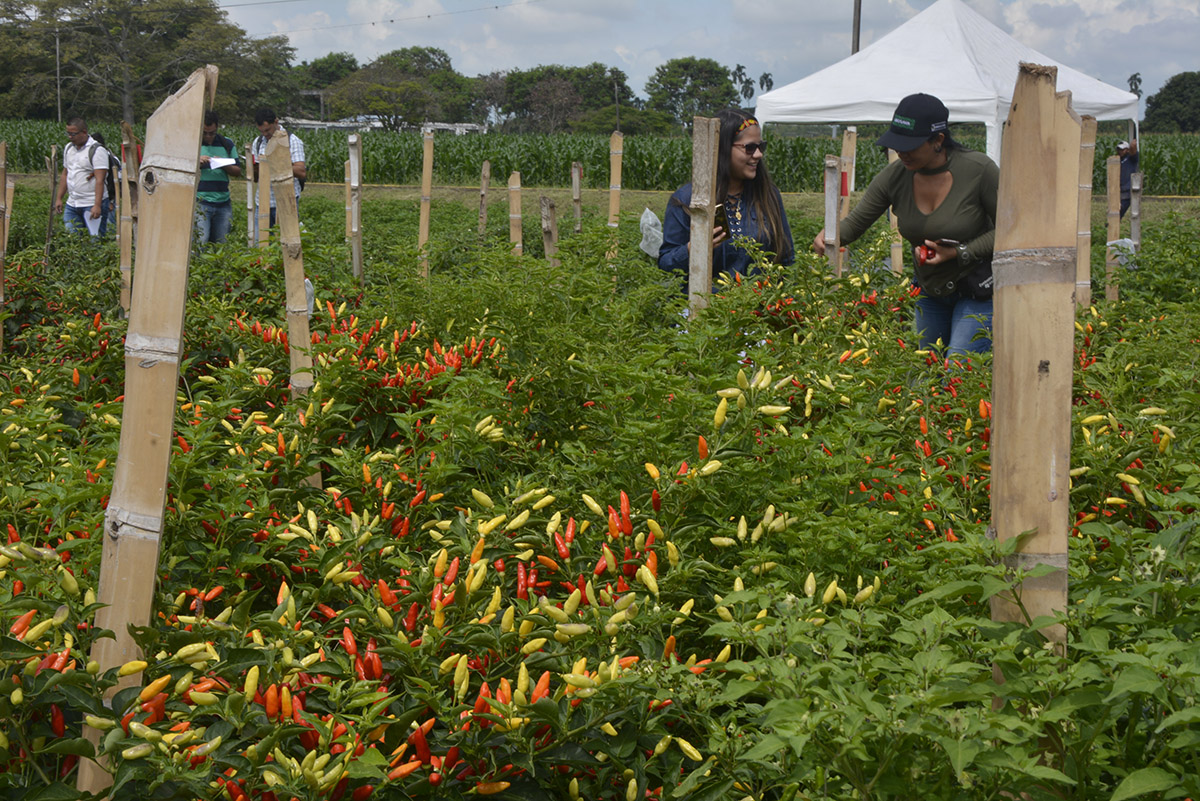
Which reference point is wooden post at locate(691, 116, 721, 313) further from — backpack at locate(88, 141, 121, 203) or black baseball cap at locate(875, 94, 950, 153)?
backpack at locate(88, 141, 121, 203)

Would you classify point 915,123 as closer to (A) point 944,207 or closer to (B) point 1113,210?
(A) point 944,207

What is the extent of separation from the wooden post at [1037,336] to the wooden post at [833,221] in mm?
2907

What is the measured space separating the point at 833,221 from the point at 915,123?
Answer: 0.88 meters

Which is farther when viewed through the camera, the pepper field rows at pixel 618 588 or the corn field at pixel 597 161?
the corn field at pixel 597 161

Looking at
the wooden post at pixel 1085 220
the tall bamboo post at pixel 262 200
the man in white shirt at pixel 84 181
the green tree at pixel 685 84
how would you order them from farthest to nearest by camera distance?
the green tree at pixel 685 84, the man in white shirt at pixel 84 181, the tall bamboo post at pixel 262 200, the wooden post at pixel 1085 220

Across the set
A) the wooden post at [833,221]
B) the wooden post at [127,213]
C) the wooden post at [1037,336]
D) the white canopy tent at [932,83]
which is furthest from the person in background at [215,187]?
the wooden post at [1037,336]

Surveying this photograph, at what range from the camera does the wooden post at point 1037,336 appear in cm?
135

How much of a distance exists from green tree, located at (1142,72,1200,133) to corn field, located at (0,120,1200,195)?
200 feet

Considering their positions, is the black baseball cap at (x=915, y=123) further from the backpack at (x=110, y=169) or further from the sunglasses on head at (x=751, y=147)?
the backpack at (x=110, y=169)

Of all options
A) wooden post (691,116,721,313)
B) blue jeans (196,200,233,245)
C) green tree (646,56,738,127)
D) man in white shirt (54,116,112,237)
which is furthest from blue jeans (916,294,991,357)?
green tree (646,56,738,127)

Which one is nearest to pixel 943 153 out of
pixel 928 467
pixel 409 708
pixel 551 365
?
pixel 551 365

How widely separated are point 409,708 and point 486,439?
36.6 inches

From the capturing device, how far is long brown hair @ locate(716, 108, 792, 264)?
423 centimetres

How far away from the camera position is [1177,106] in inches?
3017
